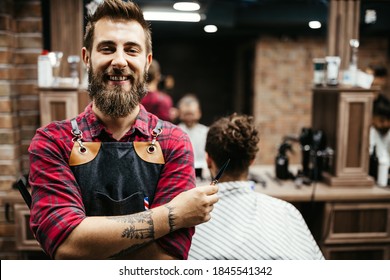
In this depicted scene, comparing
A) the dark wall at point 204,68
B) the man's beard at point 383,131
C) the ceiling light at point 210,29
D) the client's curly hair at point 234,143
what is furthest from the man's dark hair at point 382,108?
the dark wall at point 204,68

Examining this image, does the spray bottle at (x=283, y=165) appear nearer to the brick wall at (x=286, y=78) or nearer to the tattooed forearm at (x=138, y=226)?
the tattooed forearm at (x=138, y=226)

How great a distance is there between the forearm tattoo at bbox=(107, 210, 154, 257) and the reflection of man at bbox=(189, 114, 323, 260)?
460 mm

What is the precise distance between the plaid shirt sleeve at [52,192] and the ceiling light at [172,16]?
12.7ft

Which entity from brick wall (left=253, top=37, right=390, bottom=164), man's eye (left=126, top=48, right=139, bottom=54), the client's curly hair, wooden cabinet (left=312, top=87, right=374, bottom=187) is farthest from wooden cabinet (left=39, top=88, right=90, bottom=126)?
brick wall (left=253, top=37, right=390, bottom=164)

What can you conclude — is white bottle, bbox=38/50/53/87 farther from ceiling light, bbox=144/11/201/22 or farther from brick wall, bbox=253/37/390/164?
brick wall, bbox=253/37/390/164

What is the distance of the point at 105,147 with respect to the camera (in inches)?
47.6

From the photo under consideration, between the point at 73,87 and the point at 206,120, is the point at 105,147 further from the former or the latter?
the point at 206,120

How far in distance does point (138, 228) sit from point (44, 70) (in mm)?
1705

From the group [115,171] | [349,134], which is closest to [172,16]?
[349,134]

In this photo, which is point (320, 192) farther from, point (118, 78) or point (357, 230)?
point (118, 78)

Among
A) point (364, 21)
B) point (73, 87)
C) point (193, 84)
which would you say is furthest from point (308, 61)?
point (73, 87)

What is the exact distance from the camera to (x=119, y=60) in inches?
45.9

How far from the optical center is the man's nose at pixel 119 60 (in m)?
1.17

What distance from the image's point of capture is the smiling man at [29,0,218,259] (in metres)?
1.06
